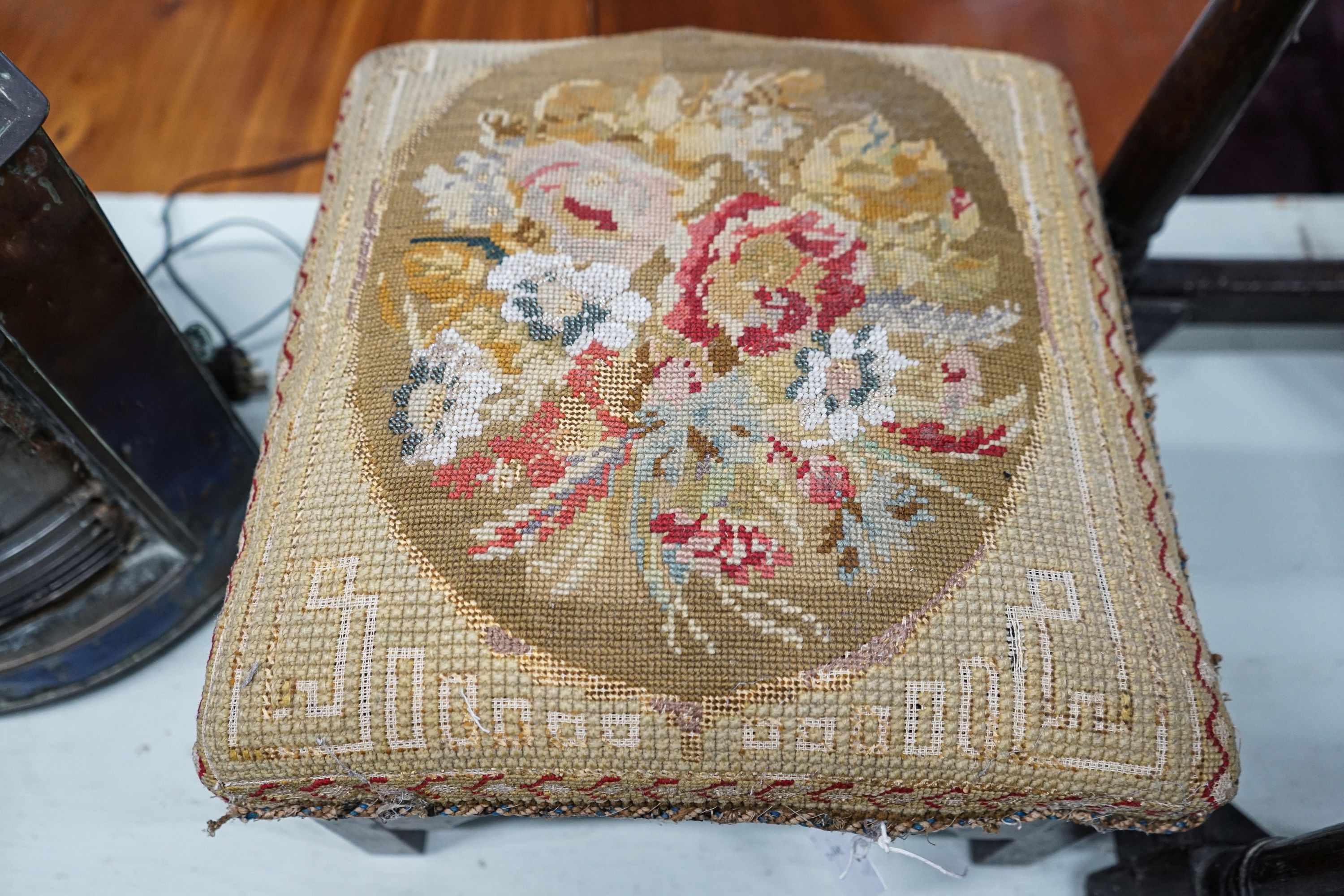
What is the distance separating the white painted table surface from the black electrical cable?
4.9 inches

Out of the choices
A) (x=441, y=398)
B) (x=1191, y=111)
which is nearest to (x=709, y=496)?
(x=441, y=398)

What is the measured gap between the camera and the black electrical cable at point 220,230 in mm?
1105

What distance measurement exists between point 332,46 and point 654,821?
114cm

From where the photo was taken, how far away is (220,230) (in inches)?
46.4

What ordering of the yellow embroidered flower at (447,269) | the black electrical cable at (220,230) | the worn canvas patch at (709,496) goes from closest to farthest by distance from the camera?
A: the worn canvas patch at (709,496) → the yellow embroidered flower at (447,269) → the black electrical cable at (220,230)

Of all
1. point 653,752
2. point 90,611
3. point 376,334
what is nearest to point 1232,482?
point 653,752

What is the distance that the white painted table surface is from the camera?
0.82m

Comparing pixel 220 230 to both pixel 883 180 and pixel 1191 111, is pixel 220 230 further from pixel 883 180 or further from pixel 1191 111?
pixel 1191 111

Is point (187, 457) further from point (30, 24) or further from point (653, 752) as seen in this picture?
point (653, 752)

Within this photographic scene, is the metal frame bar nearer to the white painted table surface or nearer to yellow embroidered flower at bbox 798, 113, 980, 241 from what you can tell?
the white painted table surface

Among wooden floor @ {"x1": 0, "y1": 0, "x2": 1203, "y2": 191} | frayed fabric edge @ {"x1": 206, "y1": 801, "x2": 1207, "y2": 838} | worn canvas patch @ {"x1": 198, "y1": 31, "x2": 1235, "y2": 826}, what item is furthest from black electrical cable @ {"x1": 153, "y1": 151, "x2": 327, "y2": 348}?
frayed fabric edge @ {"x1": 206, "y1": 801, "x2": 1207, "y2": 838}

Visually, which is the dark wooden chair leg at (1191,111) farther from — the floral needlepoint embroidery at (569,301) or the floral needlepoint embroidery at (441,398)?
the floral needlepoint embroidery at (441,398)

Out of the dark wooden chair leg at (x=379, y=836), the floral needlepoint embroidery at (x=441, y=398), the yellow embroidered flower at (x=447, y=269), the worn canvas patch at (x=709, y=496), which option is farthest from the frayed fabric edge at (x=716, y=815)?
the yellow embroidered flower at (x=447, y=269)

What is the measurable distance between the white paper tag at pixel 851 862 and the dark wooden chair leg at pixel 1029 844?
13 cm
